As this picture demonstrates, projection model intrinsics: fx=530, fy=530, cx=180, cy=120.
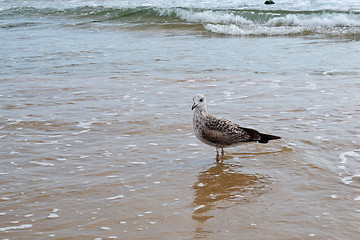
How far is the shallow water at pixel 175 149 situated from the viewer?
4613 mm

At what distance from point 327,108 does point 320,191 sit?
3.19 m

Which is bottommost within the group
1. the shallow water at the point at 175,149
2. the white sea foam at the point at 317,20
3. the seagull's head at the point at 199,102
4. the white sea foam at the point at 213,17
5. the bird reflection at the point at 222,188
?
the bird reflection at the point at 222,188

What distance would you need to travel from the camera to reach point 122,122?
773 centimetres

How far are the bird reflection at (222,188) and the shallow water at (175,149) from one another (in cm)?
2

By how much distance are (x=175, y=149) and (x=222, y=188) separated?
1.31m

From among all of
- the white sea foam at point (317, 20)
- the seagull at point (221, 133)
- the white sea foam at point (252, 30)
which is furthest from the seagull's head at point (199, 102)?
the white sea foam at point (317, 20)

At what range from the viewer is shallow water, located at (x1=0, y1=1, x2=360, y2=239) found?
4.61 metres

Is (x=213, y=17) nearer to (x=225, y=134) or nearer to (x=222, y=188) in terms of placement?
(x=225, y=134)

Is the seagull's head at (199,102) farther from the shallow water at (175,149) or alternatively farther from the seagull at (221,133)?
the shallow water at (175,149)

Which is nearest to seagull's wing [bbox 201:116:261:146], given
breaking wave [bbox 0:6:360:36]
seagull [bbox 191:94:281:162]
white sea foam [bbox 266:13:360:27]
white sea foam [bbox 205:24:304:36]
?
seagull [bbox 191:94:281:162]

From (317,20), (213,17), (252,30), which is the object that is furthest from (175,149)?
(213,17)

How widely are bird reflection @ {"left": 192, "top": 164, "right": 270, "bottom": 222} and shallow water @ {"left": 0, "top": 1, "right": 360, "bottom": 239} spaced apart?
21mm

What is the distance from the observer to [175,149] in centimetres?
657

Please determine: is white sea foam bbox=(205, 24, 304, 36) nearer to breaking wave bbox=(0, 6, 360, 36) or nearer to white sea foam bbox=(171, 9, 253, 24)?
breaking wave bbox=(0, 6, 360, 36)
